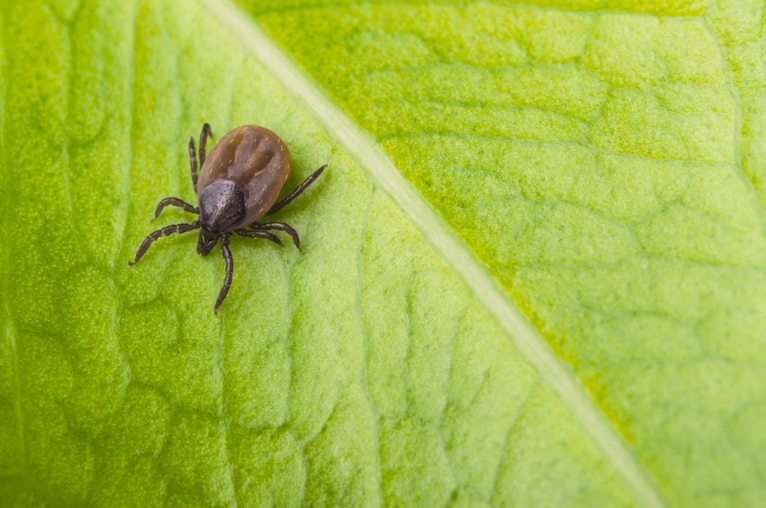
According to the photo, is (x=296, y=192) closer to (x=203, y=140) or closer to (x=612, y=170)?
(x=203, y=140)

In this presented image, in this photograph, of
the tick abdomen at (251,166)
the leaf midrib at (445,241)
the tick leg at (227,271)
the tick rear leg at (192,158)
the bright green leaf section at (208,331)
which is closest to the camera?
the leaf midrib at (445,241)

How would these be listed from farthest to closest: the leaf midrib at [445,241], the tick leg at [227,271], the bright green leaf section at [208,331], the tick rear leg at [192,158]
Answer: the tick rear leg at [192,158], the tick leg at [227,271], the bright green leaf section at [208,331], the leaf midrib at [445,241]

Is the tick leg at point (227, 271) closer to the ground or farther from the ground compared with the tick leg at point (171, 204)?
closer to the ground

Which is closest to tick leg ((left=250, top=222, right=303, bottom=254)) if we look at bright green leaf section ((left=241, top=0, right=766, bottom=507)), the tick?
the tick

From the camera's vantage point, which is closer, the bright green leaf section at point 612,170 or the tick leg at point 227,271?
the bright green leaf section at point 612,170

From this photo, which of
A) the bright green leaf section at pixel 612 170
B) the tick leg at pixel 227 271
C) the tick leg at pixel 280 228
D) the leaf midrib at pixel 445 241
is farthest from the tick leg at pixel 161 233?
the bright green leaf section at pixel 612 170

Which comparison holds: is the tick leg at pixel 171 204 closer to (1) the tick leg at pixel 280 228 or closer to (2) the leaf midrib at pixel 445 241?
(1) the tick leg at pixel 280 228

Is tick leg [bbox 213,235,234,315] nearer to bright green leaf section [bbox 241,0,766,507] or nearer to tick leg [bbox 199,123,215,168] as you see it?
tick leg [bbox 199,123,215,168]
